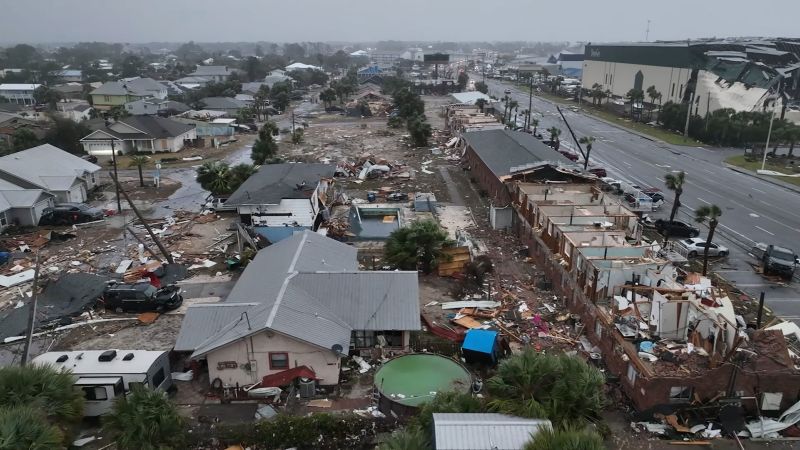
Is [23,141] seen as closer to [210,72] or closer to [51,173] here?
[51,173]

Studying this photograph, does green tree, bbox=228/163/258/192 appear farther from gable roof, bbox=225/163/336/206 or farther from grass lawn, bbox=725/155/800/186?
grass lawn, bbox=725/155/800/186

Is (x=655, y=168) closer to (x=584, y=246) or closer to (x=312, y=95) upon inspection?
(x=584, y=246)

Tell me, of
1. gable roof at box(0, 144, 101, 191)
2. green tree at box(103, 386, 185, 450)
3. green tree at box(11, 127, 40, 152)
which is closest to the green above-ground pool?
green tree at box(103, 386, 185, 450)

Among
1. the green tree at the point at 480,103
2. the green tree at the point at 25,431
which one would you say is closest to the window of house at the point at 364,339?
the green tree at the point at 25,431

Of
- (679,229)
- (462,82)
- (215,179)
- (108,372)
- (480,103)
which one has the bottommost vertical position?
(108,372)

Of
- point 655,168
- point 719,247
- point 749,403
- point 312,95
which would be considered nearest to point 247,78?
point 312,95

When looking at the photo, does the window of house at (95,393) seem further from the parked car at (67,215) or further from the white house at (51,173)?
the white house at (51,173)

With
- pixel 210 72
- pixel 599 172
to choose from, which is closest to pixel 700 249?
pixel 599 172
